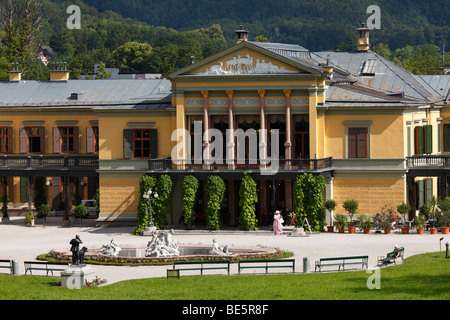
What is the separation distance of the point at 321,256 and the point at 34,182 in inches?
1097

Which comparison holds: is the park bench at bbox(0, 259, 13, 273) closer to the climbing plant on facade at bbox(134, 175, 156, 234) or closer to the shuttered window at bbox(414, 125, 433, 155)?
the climbing plant on facade at bbox(134, 175, 156, 234)

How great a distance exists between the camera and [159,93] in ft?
219

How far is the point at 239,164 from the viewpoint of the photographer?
6178 centimetres

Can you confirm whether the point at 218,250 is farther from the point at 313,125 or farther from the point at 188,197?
the point at 313,125

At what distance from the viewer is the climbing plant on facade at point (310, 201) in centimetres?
5903

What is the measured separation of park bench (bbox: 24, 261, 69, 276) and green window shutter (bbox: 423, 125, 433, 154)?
2590cm

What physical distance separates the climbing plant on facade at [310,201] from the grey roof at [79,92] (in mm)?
11461

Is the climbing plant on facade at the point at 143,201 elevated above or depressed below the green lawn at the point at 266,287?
above

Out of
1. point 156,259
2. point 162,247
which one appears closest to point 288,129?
point 162,247

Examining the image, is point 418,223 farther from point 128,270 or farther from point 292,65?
point 128,270

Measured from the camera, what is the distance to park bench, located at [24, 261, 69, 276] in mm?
44781

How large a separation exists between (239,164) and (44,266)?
17.0m

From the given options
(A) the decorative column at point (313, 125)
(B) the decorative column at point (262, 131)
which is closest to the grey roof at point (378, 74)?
(A) the decorative column at point (313, 125)

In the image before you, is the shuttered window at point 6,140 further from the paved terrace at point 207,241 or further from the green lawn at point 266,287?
the green lawn at point 266,287
